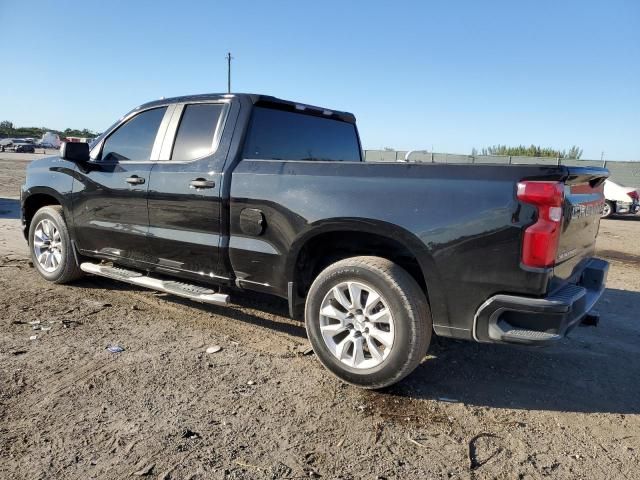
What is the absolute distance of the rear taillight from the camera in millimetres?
2564

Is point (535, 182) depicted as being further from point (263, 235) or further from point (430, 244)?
point (263, 235)

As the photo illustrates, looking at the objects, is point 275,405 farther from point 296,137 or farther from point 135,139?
point 135,139

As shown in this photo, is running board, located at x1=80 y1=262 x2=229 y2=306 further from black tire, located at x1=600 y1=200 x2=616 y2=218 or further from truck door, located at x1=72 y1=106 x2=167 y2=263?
black tire, located at x1=600 y1=200 x2=616 y2=218

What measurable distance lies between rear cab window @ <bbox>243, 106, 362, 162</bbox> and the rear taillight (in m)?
2.12

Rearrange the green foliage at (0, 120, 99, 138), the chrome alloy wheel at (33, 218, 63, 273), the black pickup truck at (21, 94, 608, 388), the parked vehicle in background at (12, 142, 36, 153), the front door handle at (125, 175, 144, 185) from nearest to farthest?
the black pickup truck at (21, 94, 608, 388)
the front door handle at (125, 175, 144, 185)
the chrome alloy wheel at (33, 218, 63, 273)
the parked vehicle in background at (12, 142, 36, 153)
the green foliage at (0, 120, 99, 138)

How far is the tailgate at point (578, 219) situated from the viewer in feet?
9.04

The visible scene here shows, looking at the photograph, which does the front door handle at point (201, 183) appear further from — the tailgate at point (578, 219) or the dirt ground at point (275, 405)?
the tailgate at point (578, 219)

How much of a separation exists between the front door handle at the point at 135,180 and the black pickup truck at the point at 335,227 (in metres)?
0.01

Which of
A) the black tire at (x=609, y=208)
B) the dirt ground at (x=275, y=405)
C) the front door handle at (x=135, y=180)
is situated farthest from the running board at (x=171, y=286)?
the black tire at (x=609, y=208)

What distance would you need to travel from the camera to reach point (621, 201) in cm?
1431

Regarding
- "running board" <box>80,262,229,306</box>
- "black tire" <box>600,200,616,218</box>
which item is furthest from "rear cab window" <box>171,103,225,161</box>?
"black tire" <box>600,200,616,218</box>

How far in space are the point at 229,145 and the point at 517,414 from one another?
280 cm

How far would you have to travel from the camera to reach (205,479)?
7.36 feet

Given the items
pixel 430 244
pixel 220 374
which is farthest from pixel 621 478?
pixel 220 374
